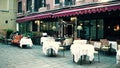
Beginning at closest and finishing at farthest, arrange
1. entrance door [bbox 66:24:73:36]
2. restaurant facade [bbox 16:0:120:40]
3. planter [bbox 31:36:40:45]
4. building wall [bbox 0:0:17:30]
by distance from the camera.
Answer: restaurant facade [bbox 16:0:120:40], entrance door [bbox 66:24:73:36], planter [bbox 31:36:40:45], building wall [bbox 0:0:17:30]

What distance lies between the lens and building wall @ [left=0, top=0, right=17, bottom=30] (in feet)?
100

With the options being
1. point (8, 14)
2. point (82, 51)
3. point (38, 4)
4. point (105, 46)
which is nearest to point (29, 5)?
point (38, 4)

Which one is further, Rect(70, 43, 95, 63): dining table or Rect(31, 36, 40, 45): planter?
Rect(31, 36, 40, 45): planter

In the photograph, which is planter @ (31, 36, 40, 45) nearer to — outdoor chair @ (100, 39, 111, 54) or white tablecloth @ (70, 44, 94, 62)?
outdoor chair @ (100, 39, 111, 54)

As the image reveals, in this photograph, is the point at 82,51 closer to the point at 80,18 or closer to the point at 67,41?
the point at 67,41

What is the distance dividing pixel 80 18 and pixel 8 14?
14037 mm

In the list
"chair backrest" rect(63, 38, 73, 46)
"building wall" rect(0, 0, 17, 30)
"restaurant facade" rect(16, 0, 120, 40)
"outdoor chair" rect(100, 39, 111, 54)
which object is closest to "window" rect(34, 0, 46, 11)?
"restaurant facade" rect(16, 0, 120, 40)

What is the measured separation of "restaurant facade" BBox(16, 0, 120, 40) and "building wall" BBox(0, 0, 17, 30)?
15.5 feet

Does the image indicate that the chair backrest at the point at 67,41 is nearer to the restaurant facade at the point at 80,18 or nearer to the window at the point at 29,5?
the restaurant facade at the point at 80,18

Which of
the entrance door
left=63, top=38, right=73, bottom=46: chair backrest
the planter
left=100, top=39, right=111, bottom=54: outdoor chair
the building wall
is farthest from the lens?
the building wall

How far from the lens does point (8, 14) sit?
1220 inches

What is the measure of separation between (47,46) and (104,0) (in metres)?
5.77

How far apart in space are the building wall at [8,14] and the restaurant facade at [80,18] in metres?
4.72

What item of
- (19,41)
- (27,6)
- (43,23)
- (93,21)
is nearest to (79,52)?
(93,21)
